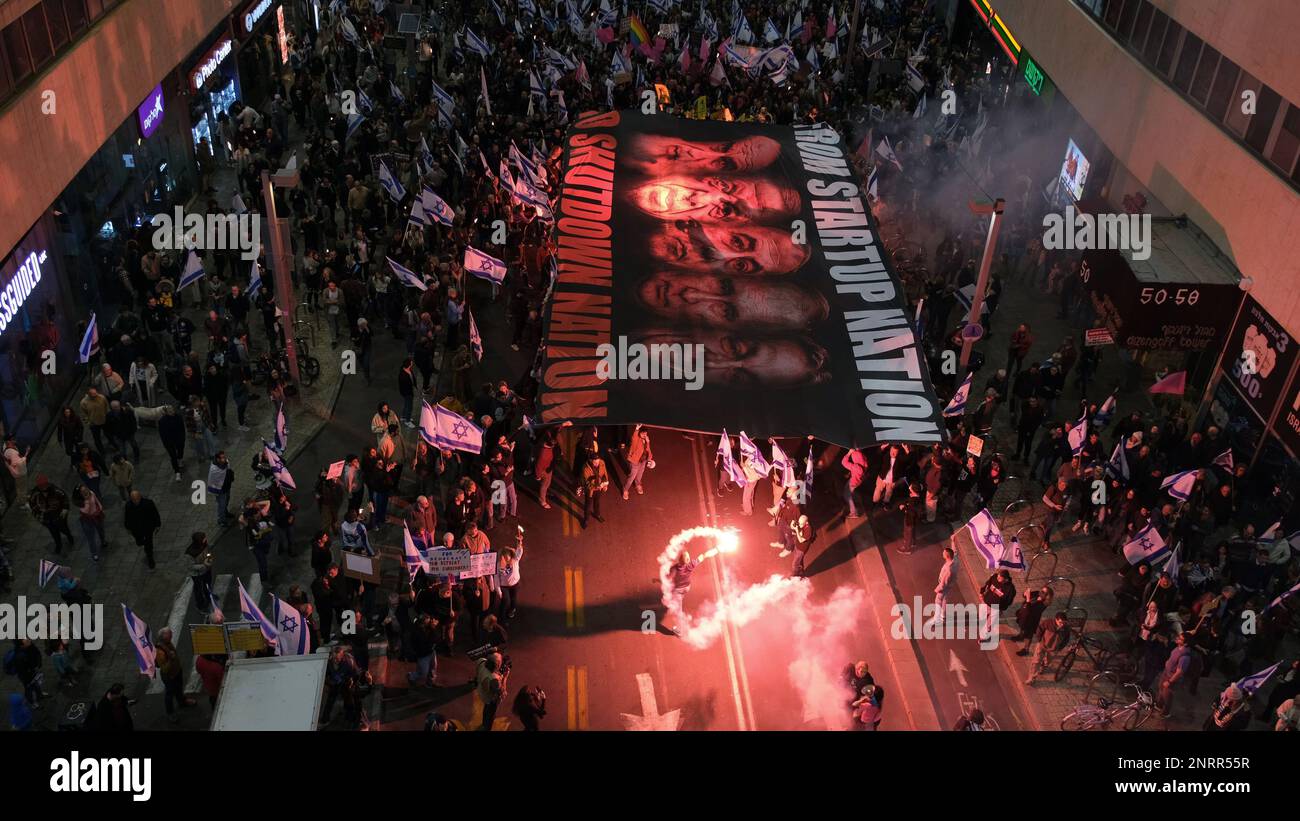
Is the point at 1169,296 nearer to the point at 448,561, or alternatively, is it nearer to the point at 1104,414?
the point at 1104,414

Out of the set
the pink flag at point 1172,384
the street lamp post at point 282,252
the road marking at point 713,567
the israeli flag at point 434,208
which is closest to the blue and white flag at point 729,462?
the road marking at point 713,567

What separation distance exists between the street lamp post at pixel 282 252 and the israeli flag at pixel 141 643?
9.68 m

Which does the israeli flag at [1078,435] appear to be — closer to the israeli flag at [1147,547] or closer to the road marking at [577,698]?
the israeli flag at [1147,547]

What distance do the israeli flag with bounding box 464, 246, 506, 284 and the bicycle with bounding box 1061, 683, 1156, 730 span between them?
15.4 meters

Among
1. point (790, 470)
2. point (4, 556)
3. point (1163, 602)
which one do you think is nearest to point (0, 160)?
point (4, 556)

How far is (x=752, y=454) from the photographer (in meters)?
21.5

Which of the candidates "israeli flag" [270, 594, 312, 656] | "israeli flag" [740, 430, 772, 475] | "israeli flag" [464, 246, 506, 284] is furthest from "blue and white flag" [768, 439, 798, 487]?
"israeli flag" [270, 594, 312, 656]

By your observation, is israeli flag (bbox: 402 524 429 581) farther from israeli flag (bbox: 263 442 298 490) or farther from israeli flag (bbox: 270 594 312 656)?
israeli flag (bbox: 263 442 298 490)

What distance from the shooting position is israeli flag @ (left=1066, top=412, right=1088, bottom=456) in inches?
878

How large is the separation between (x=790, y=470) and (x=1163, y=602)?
6.67 m

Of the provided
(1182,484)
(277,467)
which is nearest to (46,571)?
(277,467)

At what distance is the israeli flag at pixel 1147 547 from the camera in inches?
Answer: 763
